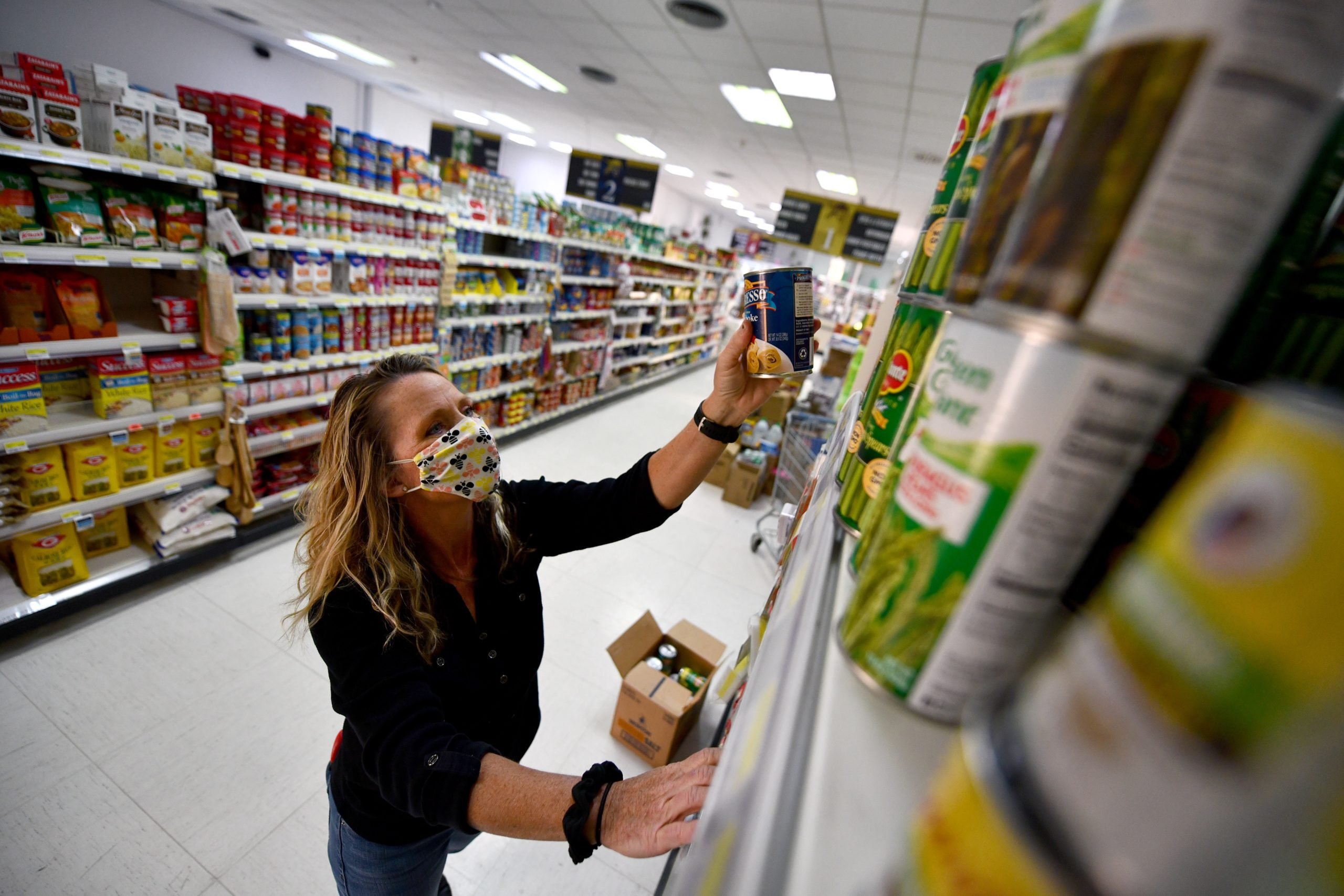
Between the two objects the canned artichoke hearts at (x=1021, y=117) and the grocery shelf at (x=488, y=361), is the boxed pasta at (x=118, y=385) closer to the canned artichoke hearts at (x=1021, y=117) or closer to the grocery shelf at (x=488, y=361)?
the grocery shelf at (x=488, y=361)

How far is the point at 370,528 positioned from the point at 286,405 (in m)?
2.54

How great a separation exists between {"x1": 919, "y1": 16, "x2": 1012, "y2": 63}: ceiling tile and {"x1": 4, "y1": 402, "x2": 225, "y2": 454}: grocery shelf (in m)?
4.52

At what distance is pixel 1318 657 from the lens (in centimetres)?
13

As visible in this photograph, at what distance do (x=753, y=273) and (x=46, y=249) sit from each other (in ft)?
9.11

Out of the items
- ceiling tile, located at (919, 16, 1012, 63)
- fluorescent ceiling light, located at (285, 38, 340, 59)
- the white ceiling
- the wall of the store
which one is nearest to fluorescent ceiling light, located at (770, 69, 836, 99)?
the white ceiling

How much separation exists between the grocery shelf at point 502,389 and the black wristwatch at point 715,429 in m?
3.64

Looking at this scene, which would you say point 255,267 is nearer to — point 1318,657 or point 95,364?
point 95,364

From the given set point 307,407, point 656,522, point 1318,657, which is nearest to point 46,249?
point 307,407

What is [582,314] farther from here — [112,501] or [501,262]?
[112,501]

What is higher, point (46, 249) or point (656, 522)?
point (46, 249)

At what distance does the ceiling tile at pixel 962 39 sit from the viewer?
314cm

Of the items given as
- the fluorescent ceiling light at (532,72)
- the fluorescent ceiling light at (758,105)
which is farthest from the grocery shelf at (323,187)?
the fluorescent ceiling light at (532,72)

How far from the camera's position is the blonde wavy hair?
1.19 meters

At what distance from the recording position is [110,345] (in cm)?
240
